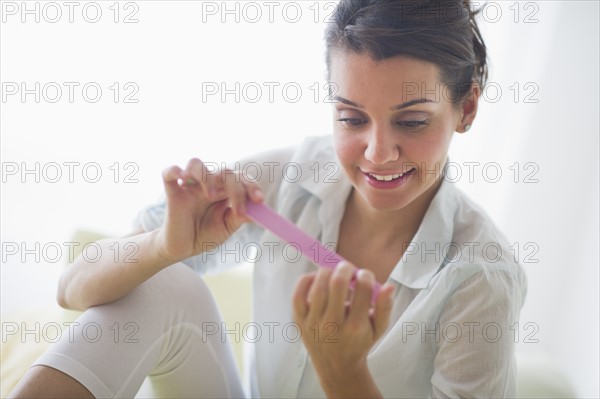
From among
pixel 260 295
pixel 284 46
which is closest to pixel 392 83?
pixel 260 295

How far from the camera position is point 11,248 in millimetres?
1447

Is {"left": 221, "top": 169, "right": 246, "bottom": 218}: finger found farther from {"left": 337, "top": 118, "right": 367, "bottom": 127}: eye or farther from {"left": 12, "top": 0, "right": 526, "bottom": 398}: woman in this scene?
{"left": 337, "top": 118, "right": 367, "bottom": 127}: eye

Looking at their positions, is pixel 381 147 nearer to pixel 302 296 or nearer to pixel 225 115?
pixel 302 296

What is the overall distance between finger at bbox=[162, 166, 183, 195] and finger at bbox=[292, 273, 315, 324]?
0.61ft

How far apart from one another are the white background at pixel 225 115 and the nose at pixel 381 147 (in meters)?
0.62

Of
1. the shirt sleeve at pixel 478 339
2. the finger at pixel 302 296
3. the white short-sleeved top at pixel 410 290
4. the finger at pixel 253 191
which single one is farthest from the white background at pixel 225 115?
the finger at pixel 302 296

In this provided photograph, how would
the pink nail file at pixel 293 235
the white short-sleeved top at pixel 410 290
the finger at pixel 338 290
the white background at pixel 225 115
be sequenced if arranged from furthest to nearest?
the white background at pixel 225 115
the white short-sleeved top at pixel 410 290
the pink nail file at pixel 293 235
the finger at pixel 338 290

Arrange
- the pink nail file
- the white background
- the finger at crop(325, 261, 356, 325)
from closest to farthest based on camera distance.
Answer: the finger at crop(325, 261, 356, 325)
the pink nail file
the white background

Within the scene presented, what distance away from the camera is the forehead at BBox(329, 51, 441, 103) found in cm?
75

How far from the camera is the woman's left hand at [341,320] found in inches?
23.2

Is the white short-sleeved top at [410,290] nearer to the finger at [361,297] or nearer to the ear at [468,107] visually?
the ear at [468,107]

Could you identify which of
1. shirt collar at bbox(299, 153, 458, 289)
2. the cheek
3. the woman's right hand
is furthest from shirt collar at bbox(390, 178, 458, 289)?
the woman's right hand

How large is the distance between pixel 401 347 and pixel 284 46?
2.44 ft

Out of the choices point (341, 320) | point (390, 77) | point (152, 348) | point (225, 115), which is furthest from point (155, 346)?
point (225, 115)
